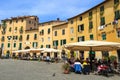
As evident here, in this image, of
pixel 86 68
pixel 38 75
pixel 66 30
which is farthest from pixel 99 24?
pixel 38 75

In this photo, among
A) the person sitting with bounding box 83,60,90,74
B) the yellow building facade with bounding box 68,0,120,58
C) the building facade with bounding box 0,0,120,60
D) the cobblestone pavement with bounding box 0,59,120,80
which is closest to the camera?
the cobblestone pavement with bounding box 0,59,120,80

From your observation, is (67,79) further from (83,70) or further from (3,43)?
(3,43)

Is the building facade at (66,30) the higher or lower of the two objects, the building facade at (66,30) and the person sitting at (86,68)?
the higher

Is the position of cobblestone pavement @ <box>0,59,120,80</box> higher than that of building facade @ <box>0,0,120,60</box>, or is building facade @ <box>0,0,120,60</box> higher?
building facade @ <box>0,0,120,60</box>

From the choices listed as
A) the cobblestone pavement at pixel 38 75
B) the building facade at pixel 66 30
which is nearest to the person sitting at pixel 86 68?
the cobblestone pavement at pixel 38 75

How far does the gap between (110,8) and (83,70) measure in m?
20.1

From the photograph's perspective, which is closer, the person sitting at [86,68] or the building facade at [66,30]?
the person sitting at [86,68]

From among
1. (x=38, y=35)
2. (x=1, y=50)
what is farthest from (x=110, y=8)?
(x=1, y=50)

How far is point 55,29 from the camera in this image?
2398 inches

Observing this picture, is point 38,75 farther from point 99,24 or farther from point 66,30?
point 66,30

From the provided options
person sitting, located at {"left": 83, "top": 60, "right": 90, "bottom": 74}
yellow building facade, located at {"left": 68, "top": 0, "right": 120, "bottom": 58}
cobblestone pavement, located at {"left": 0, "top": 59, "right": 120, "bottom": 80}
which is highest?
yellow building facade, located at {"left": 68, "top": 0, "right": 120, "bottom": 58}

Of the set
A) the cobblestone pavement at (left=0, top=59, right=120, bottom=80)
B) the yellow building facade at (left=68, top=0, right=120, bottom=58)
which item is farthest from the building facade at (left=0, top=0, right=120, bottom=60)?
the cobblestone pavement at (left=0, top=59, right=120, bottom=80)

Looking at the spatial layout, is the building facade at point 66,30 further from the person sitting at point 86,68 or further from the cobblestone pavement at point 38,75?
the cobblestone pavement at point 38,75

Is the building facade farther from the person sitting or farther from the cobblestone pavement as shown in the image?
the cobblestone pavement
